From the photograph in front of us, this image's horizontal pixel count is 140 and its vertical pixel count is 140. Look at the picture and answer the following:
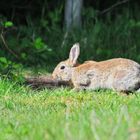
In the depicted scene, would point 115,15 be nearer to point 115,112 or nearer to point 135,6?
point 135,6

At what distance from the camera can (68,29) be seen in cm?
1123

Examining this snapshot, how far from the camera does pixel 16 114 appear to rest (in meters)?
6.01

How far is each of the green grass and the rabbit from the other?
17cm

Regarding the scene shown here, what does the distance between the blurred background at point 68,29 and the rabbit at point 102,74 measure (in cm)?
93

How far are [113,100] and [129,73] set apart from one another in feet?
2.69

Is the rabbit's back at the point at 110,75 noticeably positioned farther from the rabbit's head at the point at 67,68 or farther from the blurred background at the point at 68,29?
the blurred background at the point at 68,29

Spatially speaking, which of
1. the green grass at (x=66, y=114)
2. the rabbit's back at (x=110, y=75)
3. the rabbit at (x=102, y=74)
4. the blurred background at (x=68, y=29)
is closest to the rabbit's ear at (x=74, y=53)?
the rabbit at (x=102, y=74)

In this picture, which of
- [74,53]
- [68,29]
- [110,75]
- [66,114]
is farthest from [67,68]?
[66,114]

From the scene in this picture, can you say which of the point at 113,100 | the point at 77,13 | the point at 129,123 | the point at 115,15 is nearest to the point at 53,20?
the point at 77,13

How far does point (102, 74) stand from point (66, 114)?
93.8 inches

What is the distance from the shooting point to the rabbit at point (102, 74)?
299 inches

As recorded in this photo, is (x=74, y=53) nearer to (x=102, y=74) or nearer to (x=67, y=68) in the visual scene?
(x=67, y=68)


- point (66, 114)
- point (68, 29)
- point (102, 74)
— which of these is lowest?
point (68, 29)

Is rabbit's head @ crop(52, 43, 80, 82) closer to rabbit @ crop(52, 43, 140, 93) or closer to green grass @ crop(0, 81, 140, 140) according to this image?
rabbit @ crop(52, 43, 140, 93)
